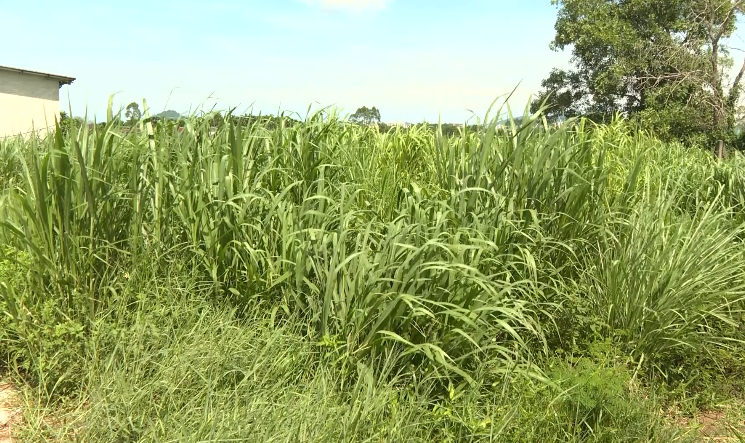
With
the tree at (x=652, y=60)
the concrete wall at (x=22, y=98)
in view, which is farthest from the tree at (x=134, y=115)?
the concrete wall at (x=22, y=98)

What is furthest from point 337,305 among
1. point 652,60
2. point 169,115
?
point 652,60

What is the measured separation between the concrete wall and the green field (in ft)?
46.9

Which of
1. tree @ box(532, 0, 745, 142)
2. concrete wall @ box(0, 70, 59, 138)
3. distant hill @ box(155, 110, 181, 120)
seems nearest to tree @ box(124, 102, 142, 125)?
distant hill @ box(155, 110, 181, 120)

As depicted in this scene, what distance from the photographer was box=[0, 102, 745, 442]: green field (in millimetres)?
2057

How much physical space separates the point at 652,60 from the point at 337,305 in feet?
53.3

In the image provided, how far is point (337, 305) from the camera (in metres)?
2.34

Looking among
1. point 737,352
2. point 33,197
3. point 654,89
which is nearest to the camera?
point 33,197

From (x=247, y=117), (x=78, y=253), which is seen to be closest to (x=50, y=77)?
(x=247, y=117)

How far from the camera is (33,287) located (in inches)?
93.4

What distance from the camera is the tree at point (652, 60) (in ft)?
44.4

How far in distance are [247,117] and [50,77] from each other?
49.1ft

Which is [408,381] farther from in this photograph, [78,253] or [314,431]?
[78,253]

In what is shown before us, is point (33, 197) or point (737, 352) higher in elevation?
point (33, 197)

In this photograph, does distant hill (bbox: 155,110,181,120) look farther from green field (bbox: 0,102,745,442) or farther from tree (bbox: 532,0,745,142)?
tree (bbox: 532,0,745,142)
